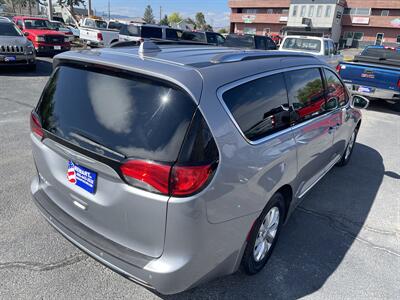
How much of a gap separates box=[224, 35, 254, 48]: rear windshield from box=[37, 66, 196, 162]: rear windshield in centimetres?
1431

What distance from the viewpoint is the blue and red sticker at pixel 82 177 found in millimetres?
2153

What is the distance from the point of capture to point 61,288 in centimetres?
253

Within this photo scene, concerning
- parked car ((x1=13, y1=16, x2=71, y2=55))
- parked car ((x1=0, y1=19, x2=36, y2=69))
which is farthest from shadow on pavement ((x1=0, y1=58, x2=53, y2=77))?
parked car ((x1=13, y1=16, x2=71, y2=55))

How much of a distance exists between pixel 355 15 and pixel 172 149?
70.5 m

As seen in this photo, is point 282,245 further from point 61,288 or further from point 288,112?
point 61,288

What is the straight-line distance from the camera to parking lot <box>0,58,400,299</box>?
8.53 feet

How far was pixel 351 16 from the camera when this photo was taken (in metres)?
61.7

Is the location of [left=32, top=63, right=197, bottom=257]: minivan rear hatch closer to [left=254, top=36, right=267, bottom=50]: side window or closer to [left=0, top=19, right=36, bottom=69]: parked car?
[left=0, top=19, right=36, bottom=69]: parked car

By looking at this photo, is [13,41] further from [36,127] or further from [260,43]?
[260,43]

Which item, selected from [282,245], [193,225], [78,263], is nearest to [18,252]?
[78,263]

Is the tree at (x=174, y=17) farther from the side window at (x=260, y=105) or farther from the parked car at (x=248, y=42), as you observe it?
the side window at (x=260, y=105)

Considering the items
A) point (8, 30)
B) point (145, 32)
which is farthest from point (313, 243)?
point (145, 32)

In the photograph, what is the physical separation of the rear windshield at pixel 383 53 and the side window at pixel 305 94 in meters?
9.63

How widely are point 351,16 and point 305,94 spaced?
68699 millimetres
